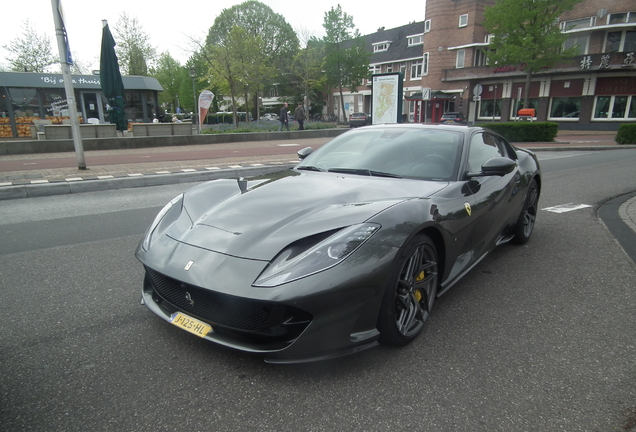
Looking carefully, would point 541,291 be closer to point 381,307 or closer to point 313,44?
point 381,307

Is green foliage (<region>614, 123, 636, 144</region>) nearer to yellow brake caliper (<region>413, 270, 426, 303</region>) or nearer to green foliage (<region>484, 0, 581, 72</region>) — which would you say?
green foliage (<region>484, 0, 581, 72</region>)

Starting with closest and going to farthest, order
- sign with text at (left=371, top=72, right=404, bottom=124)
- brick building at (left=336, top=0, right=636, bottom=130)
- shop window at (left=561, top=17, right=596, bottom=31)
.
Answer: sign with text at (left=371, top=72, right=404, bottom=124)
brick building at (left=336, top=0, right=636, bottom=130)
shop window at (left=561, top=17, right=596, bottom=31)

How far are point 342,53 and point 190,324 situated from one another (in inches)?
1891

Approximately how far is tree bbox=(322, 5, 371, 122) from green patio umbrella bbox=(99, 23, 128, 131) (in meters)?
31.1

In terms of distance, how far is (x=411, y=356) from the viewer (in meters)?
2.43

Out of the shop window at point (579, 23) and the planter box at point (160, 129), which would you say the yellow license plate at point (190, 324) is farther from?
the shop window at point (579, 23)

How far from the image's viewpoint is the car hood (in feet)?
7.53

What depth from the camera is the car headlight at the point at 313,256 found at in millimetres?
2033

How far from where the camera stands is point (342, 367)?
230 centimetres

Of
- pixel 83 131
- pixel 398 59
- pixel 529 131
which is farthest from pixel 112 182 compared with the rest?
pixel 398 59

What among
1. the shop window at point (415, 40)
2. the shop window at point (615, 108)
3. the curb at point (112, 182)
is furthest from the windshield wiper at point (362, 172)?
the shop window at point (415, 40)

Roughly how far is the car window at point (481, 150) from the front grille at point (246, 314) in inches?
83.0

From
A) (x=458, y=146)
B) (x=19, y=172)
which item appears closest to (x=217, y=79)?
(x=19, y=172)

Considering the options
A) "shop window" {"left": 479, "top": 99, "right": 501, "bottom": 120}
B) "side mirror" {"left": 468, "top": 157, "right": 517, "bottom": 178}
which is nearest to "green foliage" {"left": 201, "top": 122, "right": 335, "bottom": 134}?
"side mirror" {"left": 468, "top": 157, "right": 517, "bottom": 178}
